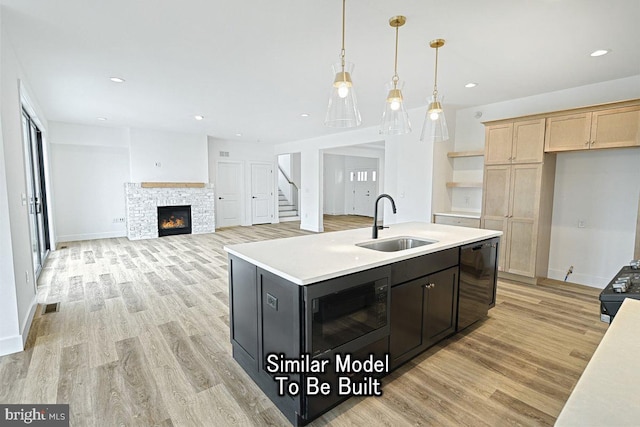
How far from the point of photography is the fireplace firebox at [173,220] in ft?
26.9

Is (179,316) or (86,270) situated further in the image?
(86,270)

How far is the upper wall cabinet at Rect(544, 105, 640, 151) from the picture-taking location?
138 inches

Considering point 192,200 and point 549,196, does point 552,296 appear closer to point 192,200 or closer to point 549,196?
point 549,196

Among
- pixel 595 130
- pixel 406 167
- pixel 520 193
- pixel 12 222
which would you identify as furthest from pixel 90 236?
pixel 595 130

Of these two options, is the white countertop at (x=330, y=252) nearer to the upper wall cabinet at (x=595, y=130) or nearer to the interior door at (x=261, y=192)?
the upper wall cabinet at (x=595, y=130)

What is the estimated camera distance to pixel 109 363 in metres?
2.45

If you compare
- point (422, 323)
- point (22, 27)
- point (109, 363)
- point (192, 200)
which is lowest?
point (109, 363)

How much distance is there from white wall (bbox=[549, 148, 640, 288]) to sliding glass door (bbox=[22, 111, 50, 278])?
24.6 ft

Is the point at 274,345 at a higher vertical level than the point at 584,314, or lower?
higher

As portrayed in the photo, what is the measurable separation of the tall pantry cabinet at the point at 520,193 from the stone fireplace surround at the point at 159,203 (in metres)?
7.04

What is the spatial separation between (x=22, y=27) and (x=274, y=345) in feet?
11.5

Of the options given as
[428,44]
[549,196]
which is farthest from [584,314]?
[428,44]

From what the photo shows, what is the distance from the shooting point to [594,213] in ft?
13.8

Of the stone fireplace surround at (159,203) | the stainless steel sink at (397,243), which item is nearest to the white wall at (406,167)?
the stainless steel sink at (397,243)
